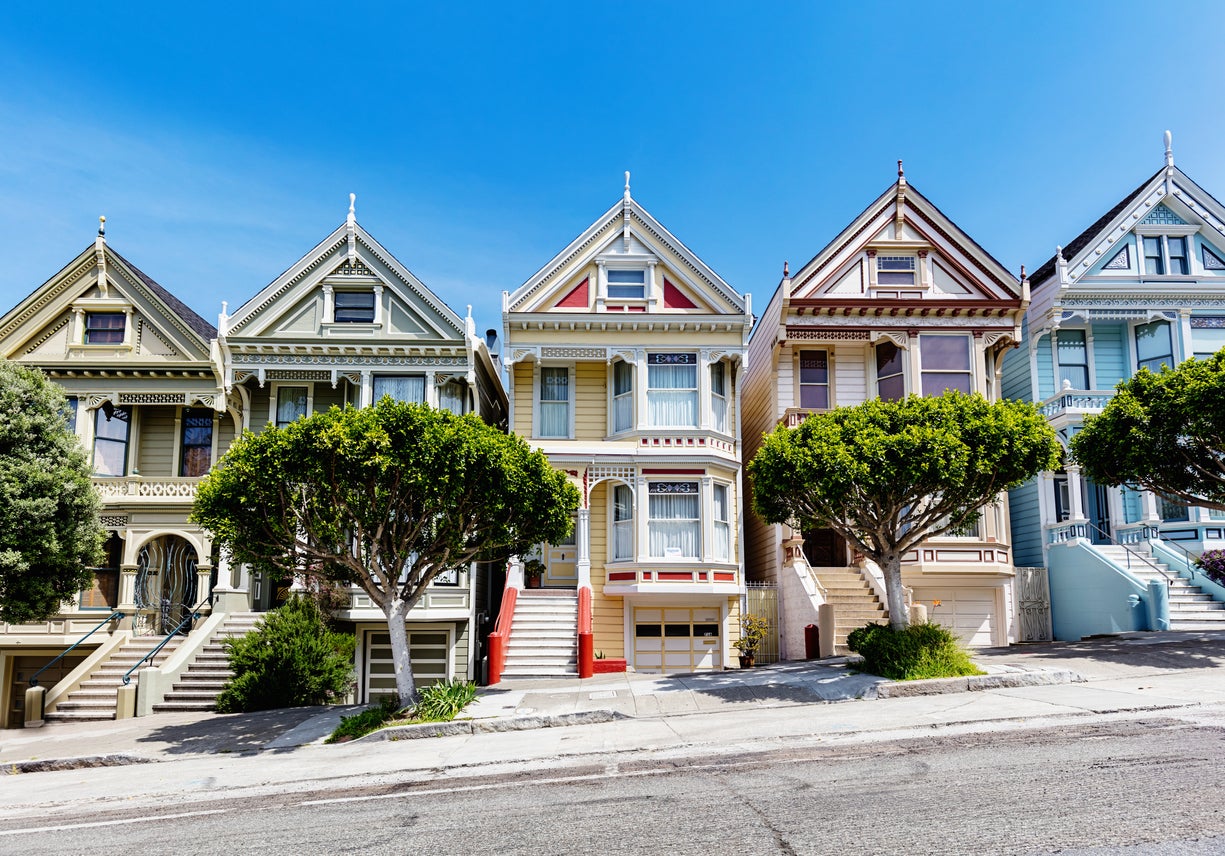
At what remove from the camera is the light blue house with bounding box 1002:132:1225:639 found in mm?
25219

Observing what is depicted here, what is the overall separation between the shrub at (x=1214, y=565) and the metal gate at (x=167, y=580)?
2576 cm

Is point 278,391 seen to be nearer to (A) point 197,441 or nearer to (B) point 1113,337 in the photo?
(A) point 197,441

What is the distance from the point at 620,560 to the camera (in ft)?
80.6

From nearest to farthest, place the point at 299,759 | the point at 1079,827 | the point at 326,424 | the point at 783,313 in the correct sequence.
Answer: the point at 1079,827
the point at 299,759
the point at 326,424
the point at 783,313

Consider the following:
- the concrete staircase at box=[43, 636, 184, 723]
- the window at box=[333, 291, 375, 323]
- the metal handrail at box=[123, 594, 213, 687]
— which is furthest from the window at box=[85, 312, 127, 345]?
the concrete staircase at box=[43, 636, 184, 723]

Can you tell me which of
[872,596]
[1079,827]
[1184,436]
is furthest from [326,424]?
[1184,436]

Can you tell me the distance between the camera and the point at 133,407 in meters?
25.8

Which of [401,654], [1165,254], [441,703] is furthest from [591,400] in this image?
[1165,254]

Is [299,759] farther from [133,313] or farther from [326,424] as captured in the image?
[133,313]

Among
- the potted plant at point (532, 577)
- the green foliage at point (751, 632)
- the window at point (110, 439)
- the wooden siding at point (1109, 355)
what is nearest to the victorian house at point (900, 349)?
the green foliage at point (751, 632)

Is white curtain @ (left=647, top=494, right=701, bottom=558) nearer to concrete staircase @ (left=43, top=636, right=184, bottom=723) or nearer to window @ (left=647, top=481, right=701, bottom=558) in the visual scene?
window @ (left=647, top=481, right=701, bottom=558)

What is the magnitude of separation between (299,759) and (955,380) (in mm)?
19807

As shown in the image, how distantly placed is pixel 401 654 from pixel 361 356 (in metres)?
11.3

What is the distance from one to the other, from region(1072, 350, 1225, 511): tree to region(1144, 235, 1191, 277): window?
30.5 ft
